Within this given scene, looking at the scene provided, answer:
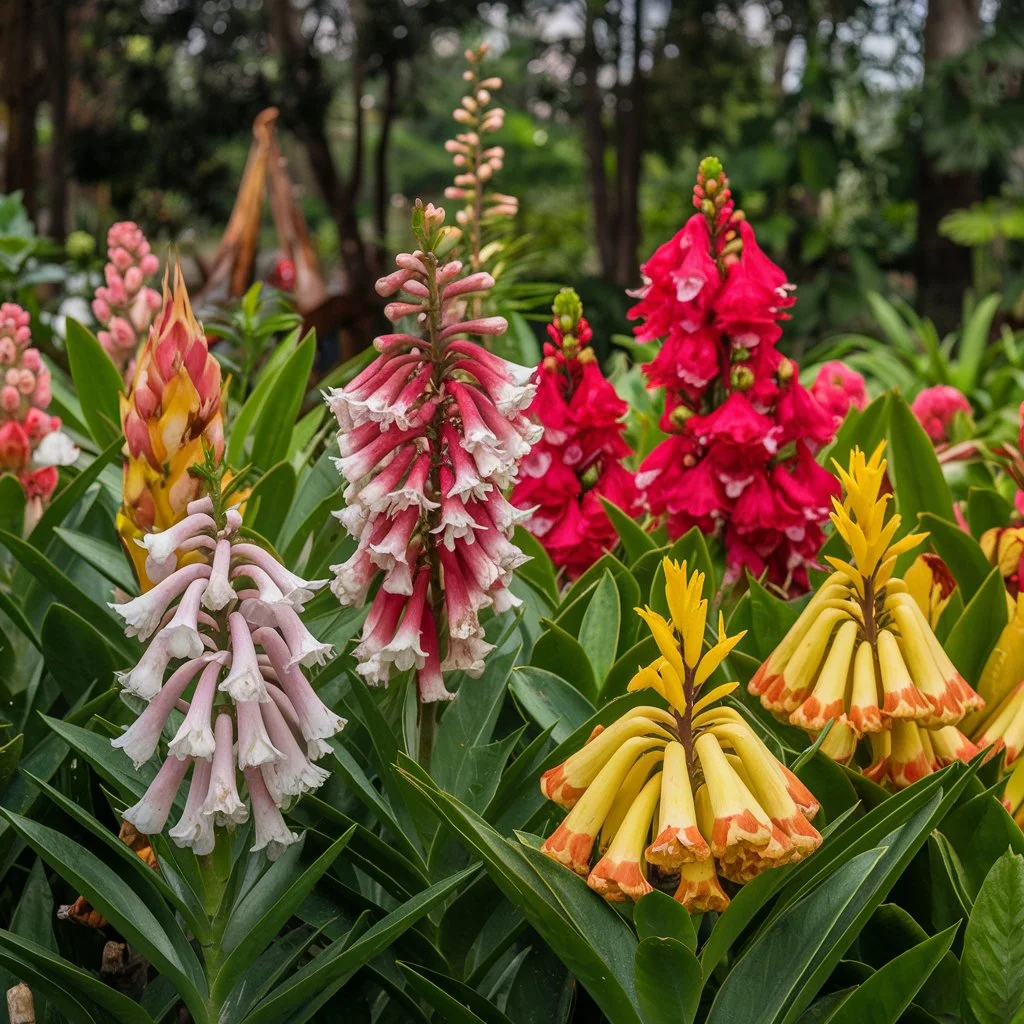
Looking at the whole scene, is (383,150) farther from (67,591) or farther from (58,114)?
(67,591)

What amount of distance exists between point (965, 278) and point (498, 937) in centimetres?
634

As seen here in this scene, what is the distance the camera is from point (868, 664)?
1.21 meters

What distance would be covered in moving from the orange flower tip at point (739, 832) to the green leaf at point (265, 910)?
33cm

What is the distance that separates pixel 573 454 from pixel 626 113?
649cm

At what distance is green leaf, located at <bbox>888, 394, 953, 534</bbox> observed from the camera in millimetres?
1922

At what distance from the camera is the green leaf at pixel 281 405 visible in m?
2.03

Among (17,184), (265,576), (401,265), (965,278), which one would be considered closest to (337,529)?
(401,265)

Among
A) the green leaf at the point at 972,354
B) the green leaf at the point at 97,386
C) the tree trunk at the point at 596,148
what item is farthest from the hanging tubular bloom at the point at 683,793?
the tree trunk at the point at 596,148

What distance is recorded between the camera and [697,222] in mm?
1750

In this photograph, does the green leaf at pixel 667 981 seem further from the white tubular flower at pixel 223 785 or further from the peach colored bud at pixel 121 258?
the peach colored bud at pixel 121 258

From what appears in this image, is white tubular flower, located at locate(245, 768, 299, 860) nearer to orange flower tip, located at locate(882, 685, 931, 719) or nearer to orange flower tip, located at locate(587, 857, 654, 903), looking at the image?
orange flower tip, located at locate(587, 857, 654, 903)

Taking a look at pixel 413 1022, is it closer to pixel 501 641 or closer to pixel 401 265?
pixel 501 641

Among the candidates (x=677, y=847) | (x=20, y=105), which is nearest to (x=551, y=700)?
(x=677, y=847)

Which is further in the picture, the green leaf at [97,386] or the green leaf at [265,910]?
the green leaf at [97,386]
